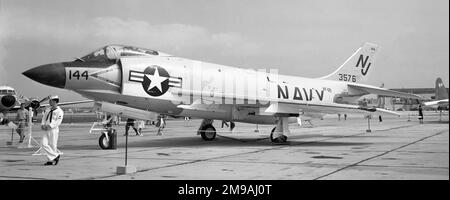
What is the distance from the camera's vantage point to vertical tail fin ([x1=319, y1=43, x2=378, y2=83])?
67.1ft

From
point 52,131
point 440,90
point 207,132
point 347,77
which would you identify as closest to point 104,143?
point 52,131

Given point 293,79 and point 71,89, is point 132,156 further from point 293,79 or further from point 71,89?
point 293,79

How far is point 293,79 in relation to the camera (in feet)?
57.6

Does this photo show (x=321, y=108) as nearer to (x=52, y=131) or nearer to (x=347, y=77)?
(x=347, y=77)

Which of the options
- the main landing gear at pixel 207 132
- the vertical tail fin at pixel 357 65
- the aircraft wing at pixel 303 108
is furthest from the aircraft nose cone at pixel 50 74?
the vertical tail fin at pixel 357 65

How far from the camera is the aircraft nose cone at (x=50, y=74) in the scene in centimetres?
1174

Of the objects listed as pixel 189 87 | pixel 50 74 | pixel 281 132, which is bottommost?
pixel 281 132

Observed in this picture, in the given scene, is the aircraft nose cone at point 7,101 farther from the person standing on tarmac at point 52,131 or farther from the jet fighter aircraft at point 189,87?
the person standing on tarmac at point 52,131

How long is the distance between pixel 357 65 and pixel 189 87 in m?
9.87

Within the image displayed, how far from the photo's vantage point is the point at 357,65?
67.8ft

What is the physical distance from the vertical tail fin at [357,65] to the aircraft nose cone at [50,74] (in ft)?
40.3
